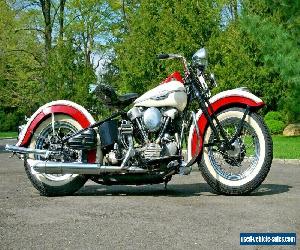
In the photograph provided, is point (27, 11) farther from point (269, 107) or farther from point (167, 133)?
point (167, 133)

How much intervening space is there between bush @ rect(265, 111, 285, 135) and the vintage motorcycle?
2427 cm

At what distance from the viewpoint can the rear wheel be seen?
22.7 ft

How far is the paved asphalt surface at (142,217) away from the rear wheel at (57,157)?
0.16 meters

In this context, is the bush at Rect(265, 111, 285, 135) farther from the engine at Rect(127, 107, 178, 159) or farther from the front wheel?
the engine at Rect(127, 107, 178, 159)

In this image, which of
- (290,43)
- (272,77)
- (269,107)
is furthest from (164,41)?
(269,107)

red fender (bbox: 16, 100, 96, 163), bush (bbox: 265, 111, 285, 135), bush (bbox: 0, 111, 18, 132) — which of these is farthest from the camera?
bush (bbox: 0, 111, 18, 132)

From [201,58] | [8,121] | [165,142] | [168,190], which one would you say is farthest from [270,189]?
[8,121]

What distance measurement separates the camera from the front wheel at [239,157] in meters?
→ 6.67

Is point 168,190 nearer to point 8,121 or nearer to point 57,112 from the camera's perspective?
point 57,112

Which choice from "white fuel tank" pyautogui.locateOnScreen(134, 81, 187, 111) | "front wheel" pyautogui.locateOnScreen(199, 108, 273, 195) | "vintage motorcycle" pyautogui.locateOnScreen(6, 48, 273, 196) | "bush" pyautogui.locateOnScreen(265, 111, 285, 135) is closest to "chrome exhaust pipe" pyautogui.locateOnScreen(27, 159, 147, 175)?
"vintage motorcycle" pyautogui.locateOnScreen(6, 48, 273, 196)

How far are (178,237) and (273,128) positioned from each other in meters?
27.0

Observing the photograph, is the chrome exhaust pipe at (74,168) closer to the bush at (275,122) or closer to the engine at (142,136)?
the engine at (142,136)

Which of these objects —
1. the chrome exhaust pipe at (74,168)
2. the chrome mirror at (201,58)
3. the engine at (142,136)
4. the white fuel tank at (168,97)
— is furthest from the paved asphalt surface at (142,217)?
the chrome mirror at (201,58)

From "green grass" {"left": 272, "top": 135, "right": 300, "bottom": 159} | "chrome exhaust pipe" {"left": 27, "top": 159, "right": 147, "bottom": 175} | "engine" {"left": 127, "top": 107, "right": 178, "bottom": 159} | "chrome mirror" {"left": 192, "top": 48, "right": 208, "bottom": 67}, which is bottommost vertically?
"green grass" {"left": 272, "top": 135, "right": 300, "bottom": 159}
